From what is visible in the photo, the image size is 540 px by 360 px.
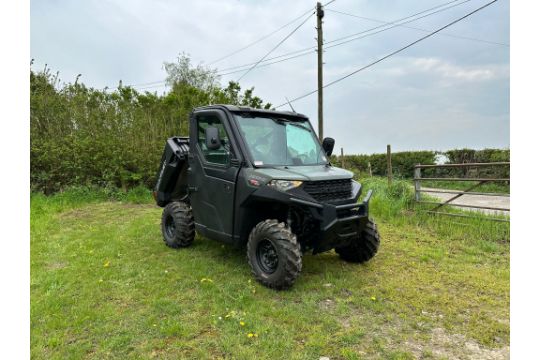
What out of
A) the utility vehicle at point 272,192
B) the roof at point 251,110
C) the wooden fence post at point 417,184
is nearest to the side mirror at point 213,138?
the utility vehicle at point 272,192

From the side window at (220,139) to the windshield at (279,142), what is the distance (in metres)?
0.26

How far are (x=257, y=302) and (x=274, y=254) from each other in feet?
1.92

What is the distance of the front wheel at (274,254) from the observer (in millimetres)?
3682

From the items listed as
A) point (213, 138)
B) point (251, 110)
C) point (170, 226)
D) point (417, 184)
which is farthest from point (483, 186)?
point (213, 138)

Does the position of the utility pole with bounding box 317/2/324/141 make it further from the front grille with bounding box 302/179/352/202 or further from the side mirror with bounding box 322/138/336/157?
the front grille with bounding box 302/179/352/202

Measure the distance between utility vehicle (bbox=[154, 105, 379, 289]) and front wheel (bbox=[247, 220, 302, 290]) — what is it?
1 centimetres

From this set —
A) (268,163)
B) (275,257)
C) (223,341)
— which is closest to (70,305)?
(223,341)

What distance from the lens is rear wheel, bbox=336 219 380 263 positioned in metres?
4.65

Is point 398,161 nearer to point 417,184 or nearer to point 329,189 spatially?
point 417,184

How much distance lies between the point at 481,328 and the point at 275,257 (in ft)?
6.90

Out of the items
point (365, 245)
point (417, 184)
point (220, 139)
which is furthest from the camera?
point (417, 184)

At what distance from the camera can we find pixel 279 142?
177 inches

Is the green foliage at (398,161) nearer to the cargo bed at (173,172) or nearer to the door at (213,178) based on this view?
the cargo bed at (173,172)

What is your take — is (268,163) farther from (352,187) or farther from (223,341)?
(223,341)
